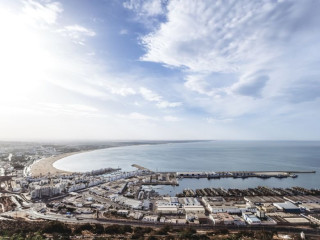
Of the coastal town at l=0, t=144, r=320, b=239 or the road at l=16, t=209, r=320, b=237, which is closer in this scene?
the road at l=16, t=209, r=320, b=237

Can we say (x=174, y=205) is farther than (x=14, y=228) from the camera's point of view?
Yes

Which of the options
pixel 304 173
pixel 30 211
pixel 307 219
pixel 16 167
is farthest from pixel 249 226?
pixel 16 167

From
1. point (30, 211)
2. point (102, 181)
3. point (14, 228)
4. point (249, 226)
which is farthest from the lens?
point (102, 181)

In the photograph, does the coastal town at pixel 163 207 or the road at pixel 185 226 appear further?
the coastal town at pixel 163 207

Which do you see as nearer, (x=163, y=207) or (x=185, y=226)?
(x=185, y=226)

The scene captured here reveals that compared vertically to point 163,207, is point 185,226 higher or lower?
lower

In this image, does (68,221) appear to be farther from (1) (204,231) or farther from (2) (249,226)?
(2) (249,226)

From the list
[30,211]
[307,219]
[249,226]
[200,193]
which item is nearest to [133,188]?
[200,193]

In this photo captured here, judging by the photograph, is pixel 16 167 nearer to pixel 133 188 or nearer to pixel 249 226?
pixel 133 188

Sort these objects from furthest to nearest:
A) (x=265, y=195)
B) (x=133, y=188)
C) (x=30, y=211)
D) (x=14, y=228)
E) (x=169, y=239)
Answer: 1. (x=133, y=188)
2. (x=265, y=195)
3. (x=30, y=211)
4. (x=14, y=228)
5. (x=169, y=239)
